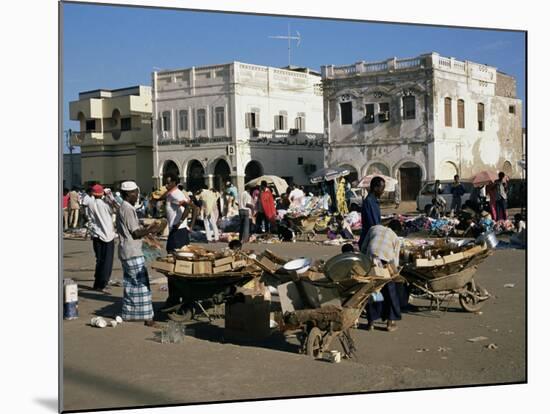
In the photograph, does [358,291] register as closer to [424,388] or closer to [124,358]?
[424,388]

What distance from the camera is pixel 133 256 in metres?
7.91

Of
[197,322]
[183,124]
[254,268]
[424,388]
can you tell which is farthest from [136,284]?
[183,124]

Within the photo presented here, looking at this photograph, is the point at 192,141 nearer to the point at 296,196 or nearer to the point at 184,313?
the point at 296,196

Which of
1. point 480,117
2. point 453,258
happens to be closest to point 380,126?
point 480,117

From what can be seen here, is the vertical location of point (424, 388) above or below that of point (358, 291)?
below

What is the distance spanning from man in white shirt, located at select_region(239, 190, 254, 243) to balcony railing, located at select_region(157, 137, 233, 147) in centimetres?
141

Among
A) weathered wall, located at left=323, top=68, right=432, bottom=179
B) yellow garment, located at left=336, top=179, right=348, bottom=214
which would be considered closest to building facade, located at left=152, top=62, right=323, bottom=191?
weathered wall, located at left=323, top=68, right=432, bottom=179

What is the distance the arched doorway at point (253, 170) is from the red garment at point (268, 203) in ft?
2.96

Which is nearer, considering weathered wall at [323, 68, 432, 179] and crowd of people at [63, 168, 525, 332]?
crowd of people at [63, 168, 525, 332]

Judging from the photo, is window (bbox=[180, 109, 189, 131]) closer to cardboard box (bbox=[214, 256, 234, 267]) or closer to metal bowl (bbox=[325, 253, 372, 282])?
cardboard box (bbox=[214, 256, 234, 267])

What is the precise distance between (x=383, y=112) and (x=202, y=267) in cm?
615

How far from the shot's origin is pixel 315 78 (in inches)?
483

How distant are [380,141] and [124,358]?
7.18m

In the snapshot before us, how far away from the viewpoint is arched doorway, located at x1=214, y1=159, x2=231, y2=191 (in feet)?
39.6
